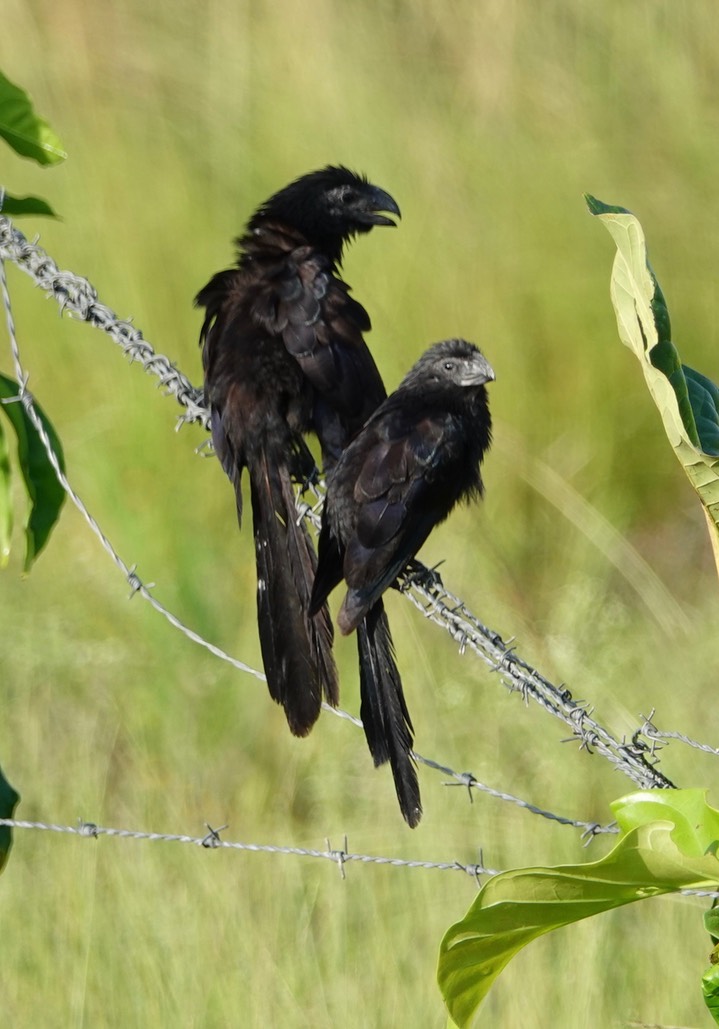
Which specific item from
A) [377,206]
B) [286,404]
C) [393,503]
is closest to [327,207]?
[377,206]

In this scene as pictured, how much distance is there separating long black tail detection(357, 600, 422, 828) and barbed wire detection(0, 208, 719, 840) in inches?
3.2

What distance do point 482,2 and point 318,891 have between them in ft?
15.4

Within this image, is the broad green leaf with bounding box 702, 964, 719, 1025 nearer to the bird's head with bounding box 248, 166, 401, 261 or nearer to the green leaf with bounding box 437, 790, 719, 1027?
the green leaf with bounding box 437, 790, 719, 1027

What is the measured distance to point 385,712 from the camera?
2762mm

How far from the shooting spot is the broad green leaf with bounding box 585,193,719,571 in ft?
5.83

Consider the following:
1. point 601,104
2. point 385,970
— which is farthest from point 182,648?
point 601,104

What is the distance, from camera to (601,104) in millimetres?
6688

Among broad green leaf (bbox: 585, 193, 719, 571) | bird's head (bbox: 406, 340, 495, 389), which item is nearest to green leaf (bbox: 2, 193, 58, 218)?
bird's head (bbox: 406, 340, 495, 389)

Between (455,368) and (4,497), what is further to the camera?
(455,368)

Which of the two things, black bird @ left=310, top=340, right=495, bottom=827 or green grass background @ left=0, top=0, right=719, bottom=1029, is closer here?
black bird @ left=310, top=340, right=495, bottom=827

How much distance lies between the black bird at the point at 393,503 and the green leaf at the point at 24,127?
0.87 m

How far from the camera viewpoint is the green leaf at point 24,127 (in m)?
2.49

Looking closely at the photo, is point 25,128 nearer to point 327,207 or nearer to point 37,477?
point 37,477

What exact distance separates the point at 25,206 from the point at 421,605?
1.07 metres
